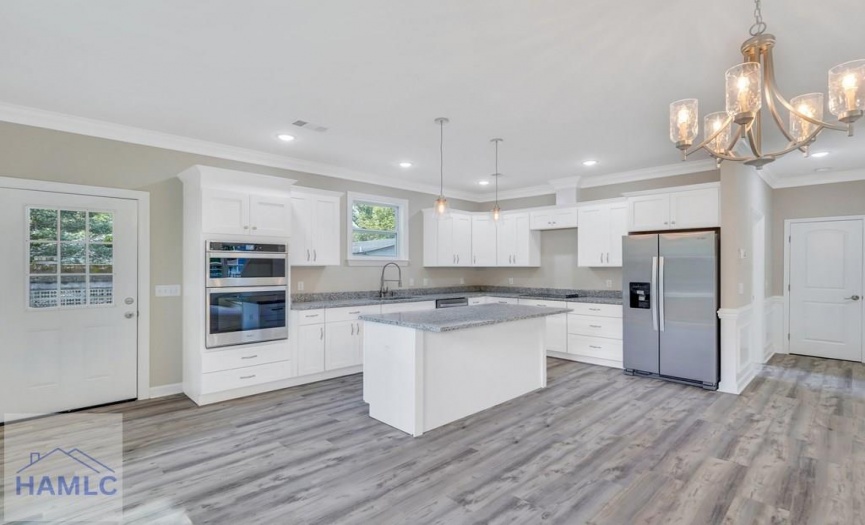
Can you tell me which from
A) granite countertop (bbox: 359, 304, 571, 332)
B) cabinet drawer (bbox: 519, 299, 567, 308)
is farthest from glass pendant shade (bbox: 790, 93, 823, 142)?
cabinet drawer (bbox: 519, 299, 567, 308)

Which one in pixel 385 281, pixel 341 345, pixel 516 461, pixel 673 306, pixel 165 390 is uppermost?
pixel 385 281

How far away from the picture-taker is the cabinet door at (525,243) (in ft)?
21.7

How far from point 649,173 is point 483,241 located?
2617 mm

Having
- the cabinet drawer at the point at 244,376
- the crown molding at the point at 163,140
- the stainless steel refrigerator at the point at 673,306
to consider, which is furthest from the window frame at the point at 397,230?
the stainless steel refrigerator at the point at 673,306

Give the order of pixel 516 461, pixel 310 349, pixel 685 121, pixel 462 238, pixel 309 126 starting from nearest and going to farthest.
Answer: pixel 685 121, pixel 516 461, pixel 309 126, pixel 310 349, pixel 462 238

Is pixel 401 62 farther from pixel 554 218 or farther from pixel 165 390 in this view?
pixel 554 218

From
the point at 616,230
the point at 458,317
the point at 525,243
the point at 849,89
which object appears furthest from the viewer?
the point at 525,243

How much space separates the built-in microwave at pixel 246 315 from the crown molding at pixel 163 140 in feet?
5.06

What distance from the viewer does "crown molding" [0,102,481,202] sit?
3500mm

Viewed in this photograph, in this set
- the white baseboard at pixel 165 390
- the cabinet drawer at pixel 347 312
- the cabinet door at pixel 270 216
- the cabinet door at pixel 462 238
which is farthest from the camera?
the cabinet door at pixel 462 238

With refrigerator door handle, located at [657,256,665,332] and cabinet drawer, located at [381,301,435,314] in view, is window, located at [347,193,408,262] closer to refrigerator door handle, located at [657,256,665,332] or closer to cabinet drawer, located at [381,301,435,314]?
cabinet drawer, located at [381,301,435,314]

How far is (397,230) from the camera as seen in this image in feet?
20.8

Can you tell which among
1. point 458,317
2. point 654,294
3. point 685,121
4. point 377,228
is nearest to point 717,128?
point 685,121

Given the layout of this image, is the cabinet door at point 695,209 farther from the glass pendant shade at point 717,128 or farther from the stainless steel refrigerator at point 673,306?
the glass pendant shade at point 717,128
